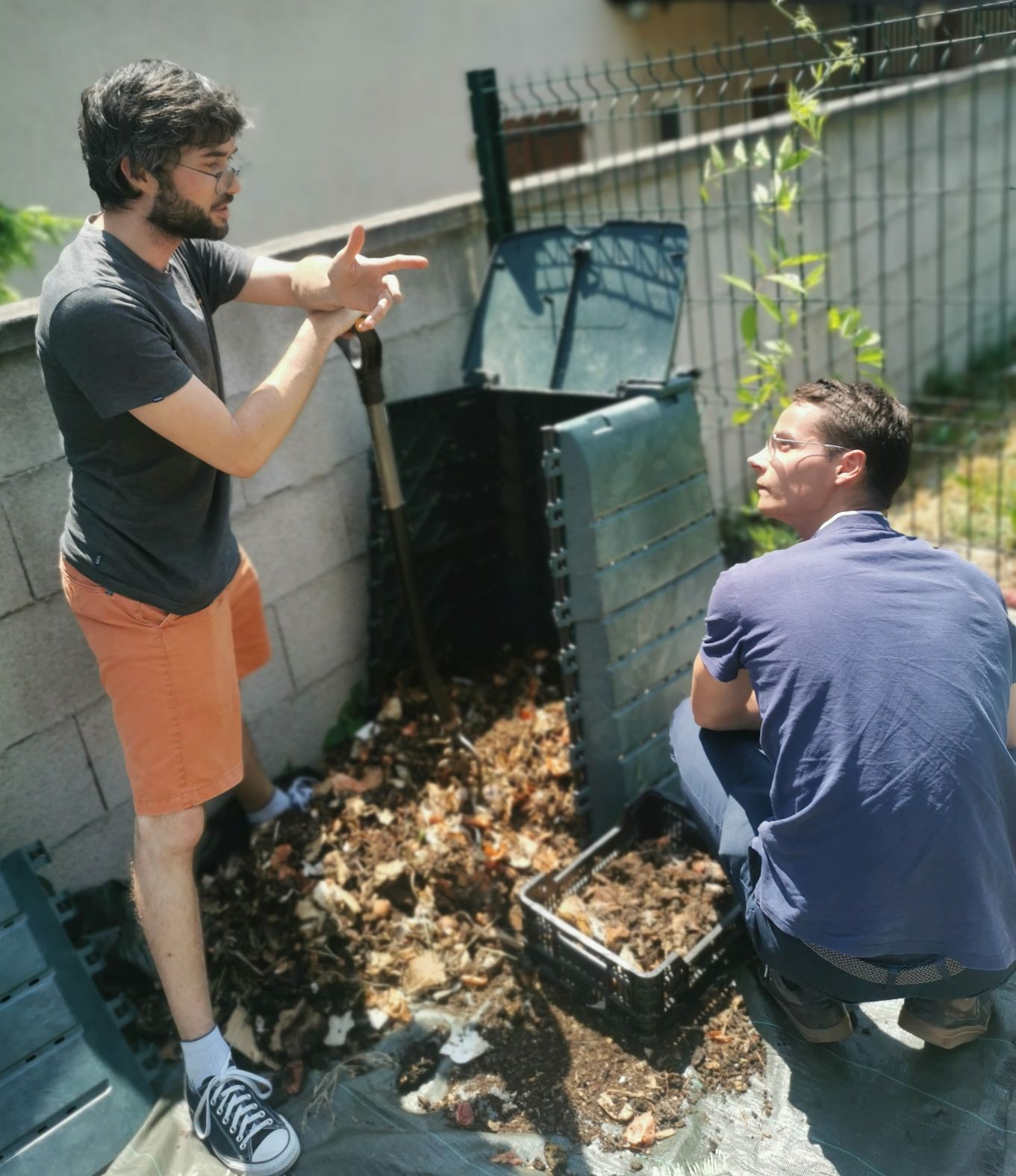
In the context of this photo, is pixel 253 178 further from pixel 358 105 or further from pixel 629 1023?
pixel 629 1023

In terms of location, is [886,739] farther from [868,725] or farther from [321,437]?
[321,437]

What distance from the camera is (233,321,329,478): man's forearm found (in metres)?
2.24

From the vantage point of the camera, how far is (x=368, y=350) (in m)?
2.86

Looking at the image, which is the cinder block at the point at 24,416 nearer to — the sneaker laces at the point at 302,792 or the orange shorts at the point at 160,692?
the orange shorts at the point at 160,692

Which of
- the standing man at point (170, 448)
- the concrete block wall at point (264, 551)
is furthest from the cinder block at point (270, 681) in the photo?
the standing man at point (170, 448)

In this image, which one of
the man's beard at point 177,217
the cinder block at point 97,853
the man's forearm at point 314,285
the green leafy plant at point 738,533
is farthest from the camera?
the green leafy plant at point 738,533

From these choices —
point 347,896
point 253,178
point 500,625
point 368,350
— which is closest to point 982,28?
point 368,350

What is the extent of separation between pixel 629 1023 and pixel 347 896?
85cm

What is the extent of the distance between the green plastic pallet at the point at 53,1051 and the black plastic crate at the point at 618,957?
101 centimetres

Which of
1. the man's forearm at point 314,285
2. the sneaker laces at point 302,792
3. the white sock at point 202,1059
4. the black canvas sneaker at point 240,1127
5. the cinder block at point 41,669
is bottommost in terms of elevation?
the black canvas sneaker at point 240,1127

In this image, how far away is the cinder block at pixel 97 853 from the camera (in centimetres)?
284

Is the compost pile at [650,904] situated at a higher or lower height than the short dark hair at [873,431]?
lower

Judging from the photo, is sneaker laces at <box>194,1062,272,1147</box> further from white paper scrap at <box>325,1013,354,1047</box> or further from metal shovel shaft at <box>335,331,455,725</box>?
metal shovel shaft at <box>335,331,455,725</box>

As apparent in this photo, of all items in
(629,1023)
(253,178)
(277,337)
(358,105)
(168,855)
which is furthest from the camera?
(358,105)
